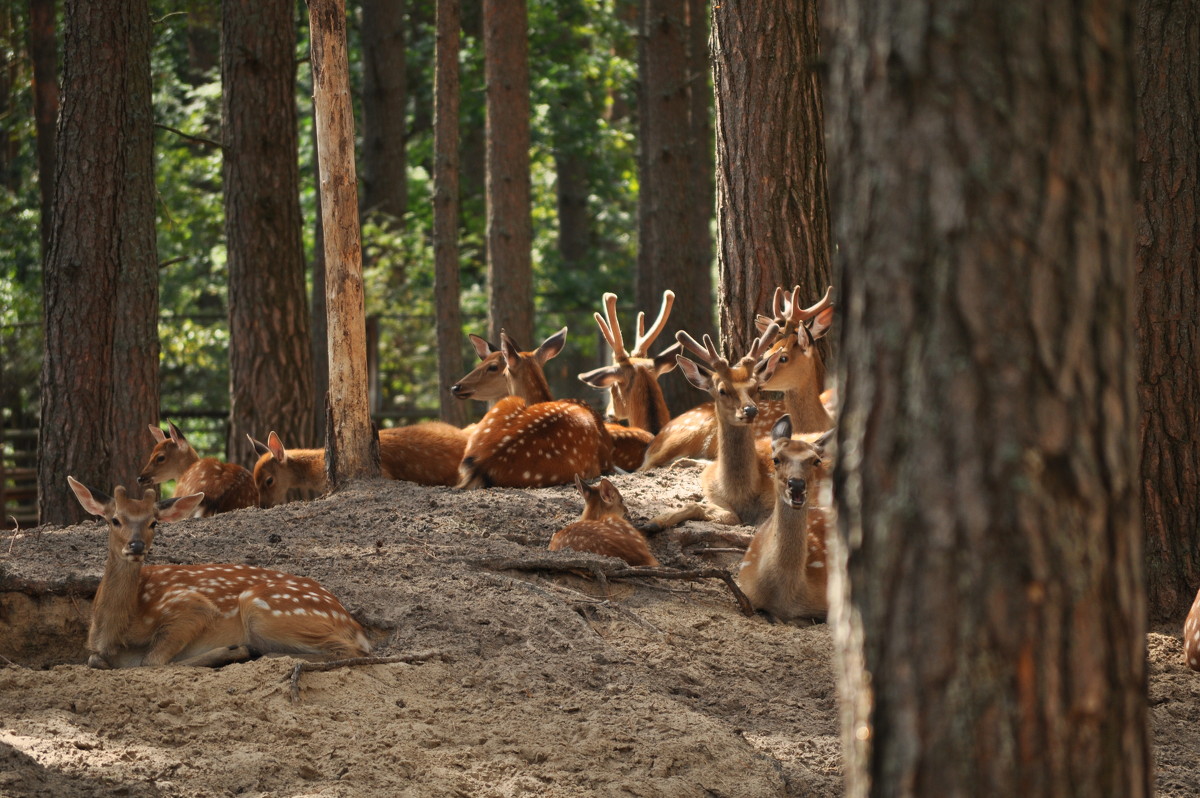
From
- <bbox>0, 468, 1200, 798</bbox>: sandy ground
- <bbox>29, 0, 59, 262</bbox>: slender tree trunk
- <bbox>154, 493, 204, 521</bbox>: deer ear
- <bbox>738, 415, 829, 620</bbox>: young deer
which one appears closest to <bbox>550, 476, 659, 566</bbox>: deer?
<bbox>0, 468, 1200, 798</bbox>: sandy ground

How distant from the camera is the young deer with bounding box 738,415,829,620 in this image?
19.4ft

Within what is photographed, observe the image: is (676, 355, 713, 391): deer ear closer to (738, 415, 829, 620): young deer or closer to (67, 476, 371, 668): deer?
(738, 415, 829, 620): young deer

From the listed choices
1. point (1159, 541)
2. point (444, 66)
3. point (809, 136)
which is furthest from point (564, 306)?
point (1159, 541)

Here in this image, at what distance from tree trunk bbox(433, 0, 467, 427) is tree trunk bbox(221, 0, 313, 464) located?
10.2ft

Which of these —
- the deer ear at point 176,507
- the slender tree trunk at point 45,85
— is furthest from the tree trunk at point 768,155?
the slender tree trunk at point 45,85

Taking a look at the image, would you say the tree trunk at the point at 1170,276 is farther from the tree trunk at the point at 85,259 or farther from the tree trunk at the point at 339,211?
the tree trunk at the point at 85,259

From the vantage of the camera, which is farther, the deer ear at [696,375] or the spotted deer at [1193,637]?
the deer ear at [696,375]

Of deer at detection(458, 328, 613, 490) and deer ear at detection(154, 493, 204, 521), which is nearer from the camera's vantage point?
deer ear at detection(154, 493, 204, 521)

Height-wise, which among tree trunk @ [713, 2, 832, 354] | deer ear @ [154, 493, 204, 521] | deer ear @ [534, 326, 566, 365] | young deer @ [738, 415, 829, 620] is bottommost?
young deer @ [738, 415, 829, 620]

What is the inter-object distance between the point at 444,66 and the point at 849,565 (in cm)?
1226

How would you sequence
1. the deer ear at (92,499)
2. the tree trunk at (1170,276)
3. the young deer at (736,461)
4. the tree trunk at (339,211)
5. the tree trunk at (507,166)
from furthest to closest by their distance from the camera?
the tree trunk at (507,166)
the young deer at (736,461)
the tree trunk at (339,211)
the tree trunk at (1170,276)
the deer ear at (92,499)

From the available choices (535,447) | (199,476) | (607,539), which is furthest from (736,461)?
(199,476)

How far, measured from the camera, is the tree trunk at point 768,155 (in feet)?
28.5

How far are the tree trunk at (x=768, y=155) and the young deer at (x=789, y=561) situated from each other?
288 cm
